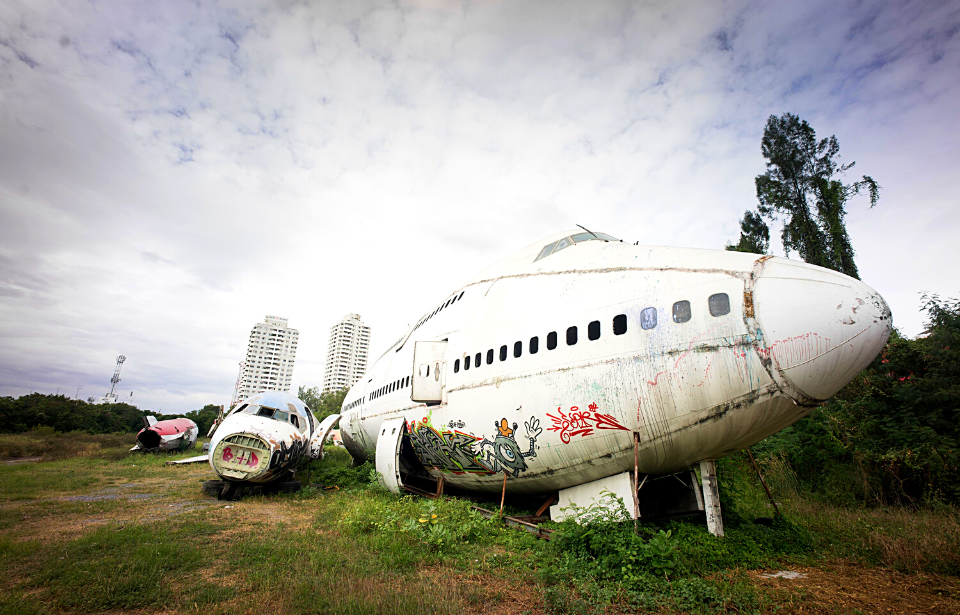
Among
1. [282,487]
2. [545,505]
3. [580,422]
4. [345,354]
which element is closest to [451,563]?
[545,505]

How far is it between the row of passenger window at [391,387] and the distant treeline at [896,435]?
1220 centimetres

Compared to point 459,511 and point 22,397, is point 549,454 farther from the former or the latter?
point 22,397

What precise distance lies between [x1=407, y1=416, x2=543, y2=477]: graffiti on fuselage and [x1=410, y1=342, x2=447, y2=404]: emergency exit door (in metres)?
0.79

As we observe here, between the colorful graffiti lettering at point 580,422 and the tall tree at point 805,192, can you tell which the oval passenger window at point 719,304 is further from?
the tall tree at point 805,192

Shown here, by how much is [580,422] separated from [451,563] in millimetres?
2948

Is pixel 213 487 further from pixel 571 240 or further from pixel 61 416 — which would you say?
pixel 61 416

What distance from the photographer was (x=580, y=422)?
6684 millimetres

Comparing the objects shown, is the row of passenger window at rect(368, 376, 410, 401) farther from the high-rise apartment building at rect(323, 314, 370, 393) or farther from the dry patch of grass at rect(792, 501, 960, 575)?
the high-rise apartment building at rect(323, 314, 370, 393)

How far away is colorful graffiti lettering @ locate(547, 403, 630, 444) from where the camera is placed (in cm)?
640

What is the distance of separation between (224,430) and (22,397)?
132 ft

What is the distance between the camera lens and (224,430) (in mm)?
11172

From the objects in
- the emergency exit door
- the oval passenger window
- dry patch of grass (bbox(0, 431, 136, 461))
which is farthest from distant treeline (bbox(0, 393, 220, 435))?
the oval passenger window

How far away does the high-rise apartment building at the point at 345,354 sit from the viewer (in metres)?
135

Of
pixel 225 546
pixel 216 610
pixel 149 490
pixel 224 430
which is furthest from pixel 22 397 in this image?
pixel 216 610
